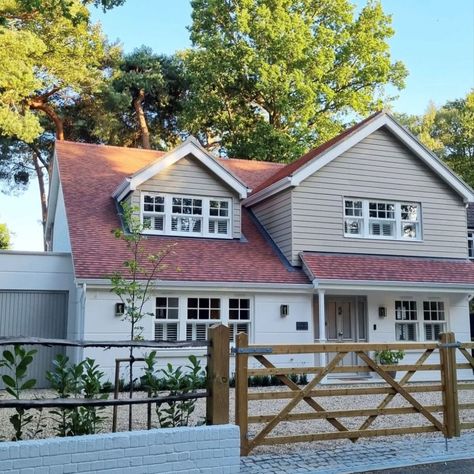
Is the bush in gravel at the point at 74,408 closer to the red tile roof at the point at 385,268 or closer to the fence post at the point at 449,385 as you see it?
the fence post at the point at 449,385

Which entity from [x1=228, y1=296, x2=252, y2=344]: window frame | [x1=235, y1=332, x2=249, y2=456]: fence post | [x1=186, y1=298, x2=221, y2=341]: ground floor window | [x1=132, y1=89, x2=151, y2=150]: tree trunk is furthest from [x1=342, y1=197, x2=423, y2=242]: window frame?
[x1=132, y1=89, x2=151, y2=150]: tree trunk

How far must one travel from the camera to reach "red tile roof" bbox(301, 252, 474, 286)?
Answer: 15898mm

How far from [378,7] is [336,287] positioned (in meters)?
22.8

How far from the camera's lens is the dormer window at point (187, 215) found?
53.6 ft

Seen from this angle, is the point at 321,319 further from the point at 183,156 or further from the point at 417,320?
the point at 183,156

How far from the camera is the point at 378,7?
32.8 metres

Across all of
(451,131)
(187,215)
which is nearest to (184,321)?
(187,215)

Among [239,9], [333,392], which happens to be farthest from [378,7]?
[333,392]

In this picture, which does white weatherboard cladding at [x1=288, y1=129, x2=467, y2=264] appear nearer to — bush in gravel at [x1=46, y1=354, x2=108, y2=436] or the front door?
the front door

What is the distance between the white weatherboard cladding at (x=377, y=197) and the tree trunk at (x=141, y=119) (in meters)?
16.8

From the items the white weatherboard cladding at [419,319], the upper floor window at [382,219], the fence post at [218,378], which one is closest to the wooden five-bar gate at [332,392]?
the fence post at [218,378]

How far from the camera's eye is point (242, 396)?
679 centimetres

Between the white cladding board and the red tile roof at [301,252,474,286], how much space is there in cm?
655

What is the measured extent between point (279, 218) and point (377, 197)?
10.00ft
